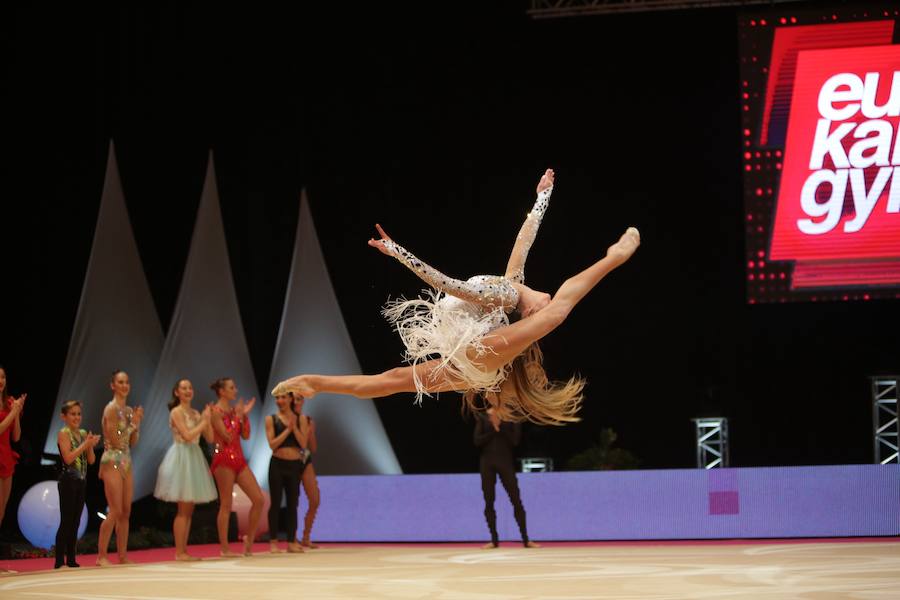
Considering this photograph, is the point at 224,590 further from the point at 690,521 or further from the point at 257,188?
the point at 257,188

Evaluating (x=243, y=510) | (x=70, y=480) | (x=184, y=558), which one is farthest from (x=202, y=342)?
(x=70, y=480)

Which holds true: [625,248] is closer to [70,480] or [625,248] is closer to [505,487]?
[505,487]

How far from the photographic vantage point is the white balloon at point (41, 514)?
30.2 feet

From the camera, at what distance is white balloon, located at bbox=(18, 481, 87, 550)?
9.21 metres

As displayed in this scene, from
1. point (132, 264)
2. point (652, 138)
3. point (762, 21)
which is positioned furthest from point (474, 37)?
point (132, 264)

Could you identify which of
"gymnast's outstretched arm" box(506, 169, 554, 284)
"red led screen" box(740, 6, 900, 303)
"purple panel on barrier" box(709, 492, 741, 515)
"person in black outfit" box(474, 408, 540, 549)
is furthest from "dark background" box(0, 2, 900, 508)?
"gymnast's outstretched arm" box(506, 169, 554, 284)

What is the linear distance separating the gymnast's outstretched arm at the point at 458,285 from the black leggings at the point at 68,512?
390cm

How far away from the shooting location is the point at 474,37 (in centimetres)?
1241

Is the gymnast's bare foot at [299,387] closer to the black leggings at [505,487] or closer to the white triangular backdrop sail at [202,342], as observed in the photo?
the black leggings at [505,487]

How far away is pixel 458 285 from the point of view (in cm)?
521

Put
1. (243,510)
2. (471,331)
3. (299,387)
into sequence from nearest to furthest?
1. (299,387)
2. (471,331)
3. (243,510)

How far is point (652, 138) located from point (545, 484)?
419cm

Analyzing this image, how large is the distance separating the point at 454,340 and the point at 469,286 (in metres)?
0.31

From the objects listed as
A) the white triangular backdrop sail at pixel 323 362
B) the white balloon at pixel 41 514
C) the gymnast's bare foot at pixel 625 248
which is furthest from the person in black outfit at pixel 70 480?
the gymnast's bare foot at pixel 625 248
